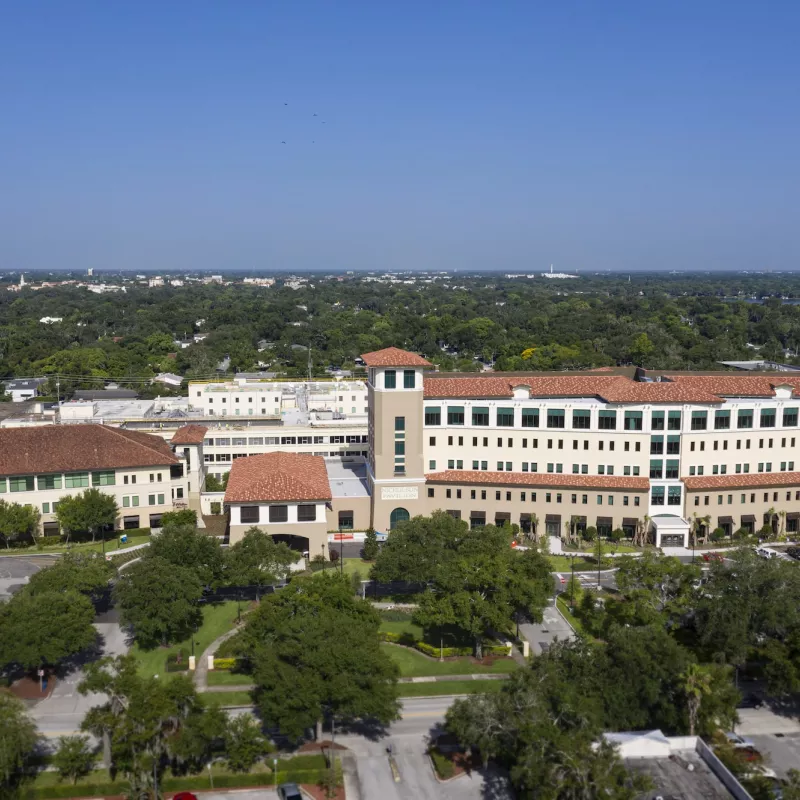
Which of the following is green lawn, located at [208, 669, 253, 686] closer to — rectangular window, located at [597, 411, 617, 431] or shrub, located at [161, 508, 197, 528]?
shrub, located at [161, 508, 197, 528]

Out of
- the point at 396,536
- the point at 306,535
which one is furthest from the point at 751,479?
the point at 306,535

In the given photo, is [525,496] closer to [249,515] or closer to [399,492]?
[399,492]

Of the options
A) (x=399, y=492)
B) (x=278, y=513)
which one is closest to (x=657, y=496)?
(x=399, y=492)

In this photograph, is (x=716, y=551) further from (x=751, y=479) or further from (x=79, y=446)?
(x=79, y=446)

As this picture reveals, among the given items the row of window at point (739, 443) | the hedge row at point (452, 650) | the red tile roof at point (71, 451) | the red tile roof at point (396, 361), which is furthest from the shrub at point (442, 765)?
the red tile roof at point (71, 451)

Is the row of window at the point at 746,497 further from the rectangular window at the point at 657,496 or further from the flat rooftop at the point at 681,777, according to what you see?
the flat rooftop at the point at 681,777

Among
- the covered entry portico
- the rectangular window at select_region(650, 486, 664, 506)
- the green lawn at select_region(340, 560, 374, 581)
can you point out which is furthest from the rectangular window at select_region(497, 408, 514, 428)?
the green lawn at select_region(340, 560, 374, 581)

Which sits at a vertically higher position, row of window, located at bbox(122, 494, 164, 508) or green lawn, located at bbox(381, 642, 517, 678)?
row of window, located at bbox(122, 494, 164, 508)
